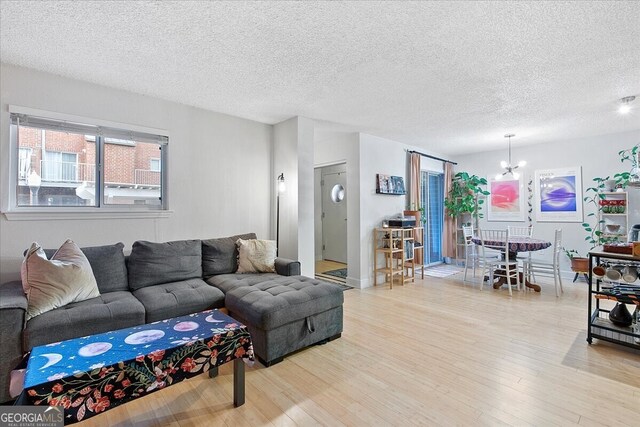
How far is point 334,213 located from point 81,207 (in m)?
4.90

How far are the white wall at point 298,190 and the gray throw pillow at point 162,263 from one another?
123 cm

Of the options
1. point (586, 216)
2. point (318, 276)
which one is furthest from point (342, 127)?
point (586, 216)

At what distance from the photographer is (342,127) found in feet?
14.4

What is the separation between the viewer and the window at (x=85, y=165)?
2.63 m

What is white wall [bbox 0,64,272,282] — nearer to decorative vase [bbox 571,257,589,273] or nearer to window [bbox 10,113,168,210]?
window [bbox 10,113,168,210]

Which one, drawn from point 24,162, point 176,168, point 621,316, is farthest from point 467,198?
point 24,162

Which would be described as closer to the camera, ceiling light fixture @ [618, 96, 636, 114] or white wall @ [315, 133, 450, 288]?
ceiling light fixture @ [618, 96, 636, 114]

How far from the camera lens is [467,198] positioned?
6281 millimetres

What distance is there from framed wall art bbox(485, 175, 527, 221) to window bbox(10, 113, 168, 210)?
241 inches

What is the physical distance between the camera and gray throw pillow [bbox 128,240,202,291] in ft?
9.04

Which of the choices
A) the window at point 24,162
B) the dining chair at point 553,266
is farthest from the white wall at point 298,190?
the dining chair at point 553,266

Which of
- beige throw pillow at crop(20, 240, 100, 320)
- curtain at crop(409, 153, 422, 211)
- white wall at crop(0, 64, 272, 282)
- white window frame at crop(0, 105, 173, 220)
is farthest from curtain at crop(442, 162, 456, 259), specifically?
beige throw pillow at crop(20, 240, 100, 320)

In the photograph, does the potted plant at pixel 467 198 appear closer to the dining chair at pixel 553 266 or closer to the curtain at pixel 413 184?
the curtain at pixel 413 184

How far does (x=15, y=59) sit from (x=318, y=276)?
456 centimetres
